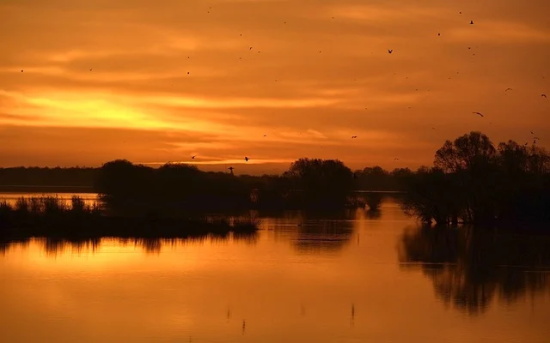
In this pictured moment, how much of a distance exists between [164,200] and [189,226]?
109 ft

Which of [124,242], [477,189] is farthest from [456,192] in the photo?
[124,242]

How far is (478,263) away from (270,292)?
10.5 meters

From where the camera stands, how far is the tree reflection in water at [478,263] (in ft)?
68.3

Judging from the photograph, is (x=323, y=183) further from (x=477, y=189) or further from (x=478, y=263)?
(x=478, y=263)

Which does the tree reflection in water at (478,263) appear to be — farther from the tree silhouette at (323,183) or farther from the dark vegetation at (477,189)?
the tree silhouette at (323,183)

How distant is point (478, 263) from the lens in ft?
92.4

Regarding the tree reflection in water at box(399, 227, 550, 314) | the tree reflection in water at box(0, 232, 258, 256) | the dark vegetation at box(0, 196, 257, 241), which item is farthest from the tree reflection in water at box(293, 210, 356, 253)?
the dark vegetation at box(0, 196, 257, 241)

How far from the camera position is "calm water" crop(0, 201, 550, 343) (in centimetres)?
1531

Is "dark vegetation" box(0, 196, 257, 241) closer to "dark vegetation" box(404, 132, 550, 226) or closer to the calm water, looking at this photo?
the calm water

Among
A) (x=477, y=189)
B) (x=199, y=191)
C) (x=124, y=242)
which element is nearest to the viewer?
(x=124, y=242)

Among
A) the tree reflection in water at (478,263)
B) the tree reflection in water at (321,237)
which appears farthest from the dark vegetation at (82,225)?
the tree reflection in water at (478,263)

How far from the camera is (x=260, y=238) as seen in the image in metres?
37.2

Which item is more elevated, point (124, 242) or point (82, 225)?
point (82, 225)

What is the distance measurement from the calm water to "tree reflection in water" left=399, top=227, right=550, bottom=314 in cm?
5
